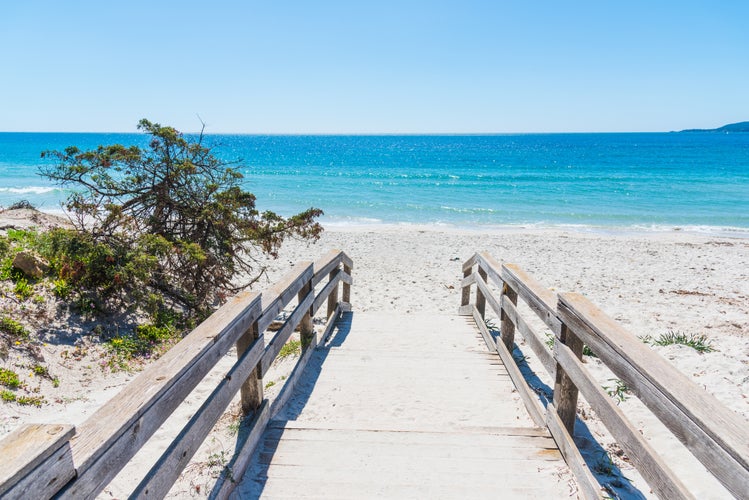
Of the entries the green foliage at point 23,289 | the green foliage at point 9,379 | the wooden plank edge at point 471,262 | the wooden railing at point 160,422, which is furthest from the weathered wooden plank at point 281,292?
the green foliage at point 23,289

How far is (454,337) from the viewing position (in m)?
6.13

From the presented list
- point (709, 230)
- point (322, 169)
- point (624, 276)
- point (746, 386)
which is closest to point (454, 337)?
point (746, 386)

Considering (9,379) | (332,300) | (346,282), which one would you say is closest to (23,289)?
(9,379)

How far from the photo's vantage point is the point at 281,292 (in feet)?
11.3

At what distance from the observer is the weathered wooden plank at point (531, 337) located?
3.28 metres

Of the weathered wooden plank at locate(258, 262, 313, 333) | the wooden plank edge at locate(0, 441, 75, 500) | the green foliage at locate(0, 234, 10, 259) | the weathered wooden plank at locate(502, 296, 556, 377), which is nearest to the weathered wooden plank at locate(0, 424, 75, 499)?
the wooden plank edge at locate(0, 441, 75, 500)

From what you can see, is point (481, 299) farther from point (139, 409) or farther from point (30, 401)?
point (139, 409)

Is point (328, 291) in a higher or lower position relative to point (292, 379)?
higher

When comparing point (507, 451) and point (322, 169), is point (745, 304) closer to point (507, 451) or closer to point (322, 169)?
point (507, 451)

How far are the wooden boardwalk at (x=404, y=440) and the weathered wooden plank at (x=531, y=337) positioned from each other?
1.46 feet

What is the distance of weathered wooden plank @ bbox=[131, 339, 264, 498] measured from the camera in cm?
177

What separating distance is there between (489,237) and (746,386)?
1247cm

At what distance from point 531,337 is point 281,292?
1947 millimetres

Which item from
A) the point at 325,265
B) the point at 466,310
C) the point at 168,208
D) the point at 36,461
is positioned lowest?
the point at 466,310
